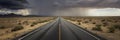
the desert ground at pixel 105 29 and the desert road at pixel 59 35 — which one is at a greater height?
Answer: the desert road at pixel 59 35

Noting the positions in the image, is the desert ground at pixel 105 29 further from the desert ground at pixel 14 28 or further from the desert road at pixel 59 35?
the desert ground at pixel 14 28

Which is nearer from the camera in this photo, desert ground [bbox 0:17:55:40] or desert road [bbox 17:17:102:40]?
desert road [bbox 17:17:102:40]

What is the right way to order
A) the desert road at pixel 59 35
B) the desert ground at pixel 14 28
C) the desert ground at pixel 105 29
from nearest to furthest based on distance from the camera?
the desert road at pixel 59 35 → the desert ground at pixel 105 29 → the desert ground at pixel 14 28

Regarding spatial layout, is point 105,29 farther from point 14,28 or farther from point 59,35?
point 14,28

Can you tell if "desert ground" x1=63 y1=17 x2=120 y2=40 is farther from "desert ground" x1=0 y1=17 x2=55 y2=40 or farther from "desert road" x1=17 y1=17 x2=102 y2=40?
"desert ground" x1=0 y1=17 x2=55 y2=40

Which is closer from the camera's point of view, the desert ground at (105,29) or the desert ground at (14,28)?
the desert ground at (105,29)

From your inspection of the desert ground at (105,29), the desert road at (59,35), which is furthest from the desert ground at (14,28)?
the desert ground at (105,29)

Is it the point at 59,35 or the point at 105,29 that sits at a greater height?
the point at 59,35

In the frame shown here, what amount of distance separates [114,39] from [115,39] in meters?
0.10

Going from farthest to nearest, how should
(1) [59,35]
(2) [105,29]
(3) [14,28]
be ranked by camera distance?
(3) [14,28] → (2) [105,29] → (1) [59,35]

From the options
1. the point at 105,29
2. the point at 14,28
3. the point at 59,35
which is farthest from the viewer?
the point at 14,28

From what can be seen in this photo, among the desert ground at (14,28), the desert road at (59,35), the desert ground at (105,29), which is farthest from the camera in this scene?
the desert ground at (14,28)

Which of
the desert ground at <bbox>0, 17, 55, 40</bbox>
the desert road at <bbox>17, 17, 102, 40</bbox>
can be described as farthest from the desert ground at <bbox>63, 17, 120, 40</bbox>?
the desert ground at <bbox>0, 17, 55, 40</bbox>

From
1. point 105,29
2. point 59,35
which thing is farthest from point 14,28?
point 105,29
